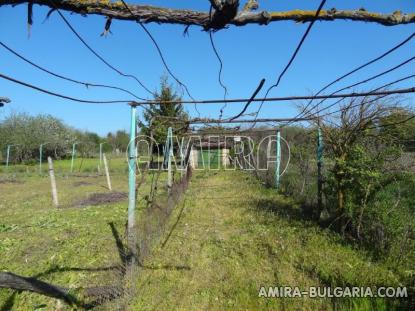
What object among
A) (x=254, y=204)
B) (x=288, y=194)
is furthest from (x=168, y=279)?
(x=288, y=194)

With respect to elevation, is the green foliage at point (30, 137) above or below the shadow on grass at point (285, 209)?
above

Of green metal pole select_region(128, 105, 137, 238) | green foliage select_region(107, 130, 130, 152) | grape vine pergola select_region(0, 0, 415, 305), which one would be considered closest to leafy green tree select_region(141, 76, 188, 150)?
green metal pole select_region(128, 105, 137, 238)

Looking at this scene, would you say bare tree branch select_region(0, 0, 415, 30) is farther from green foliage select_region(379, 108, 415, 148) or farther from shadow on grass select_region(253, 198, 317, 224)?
shadow on grass select_region(253, 198, 317, 224)

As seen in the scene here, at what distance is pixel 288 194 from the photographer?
12820mm

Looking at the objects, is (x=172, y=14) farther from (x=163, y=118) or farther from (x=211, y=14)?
(x=163, y=118)

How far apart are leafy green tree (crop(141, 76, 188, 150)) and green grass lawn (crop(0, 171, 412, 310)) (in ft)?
8.42

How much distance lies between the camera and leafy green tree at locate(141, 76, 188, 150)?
992cm

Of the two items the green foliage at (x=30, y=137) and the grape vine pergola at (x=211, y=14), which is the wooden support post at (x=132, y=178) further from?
the green foliage at (x=30, y=137)

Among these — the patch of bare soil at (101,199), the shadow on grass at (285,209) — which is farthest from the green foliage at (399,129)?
the patch of bare soil at (101,199)

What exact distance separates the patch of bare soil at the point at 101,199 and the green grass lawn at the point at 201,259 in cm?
222

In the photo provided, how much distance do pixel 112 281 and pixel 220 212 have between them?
19.1ft

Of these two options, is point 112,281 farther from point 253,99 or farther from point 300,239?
point 300,239

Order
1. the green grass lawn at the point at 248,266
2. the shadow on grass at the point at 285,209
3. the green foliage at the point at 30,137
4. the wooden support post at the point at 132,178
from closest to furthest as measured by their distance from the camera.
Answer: the green grass lawn at the point at 248,266, the wooden support post at the point at 132,178, the shadow on grass at the point at 285,209, the green foliage at the point at 30,137

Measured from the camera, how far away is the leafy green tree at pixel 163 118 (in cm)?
992
